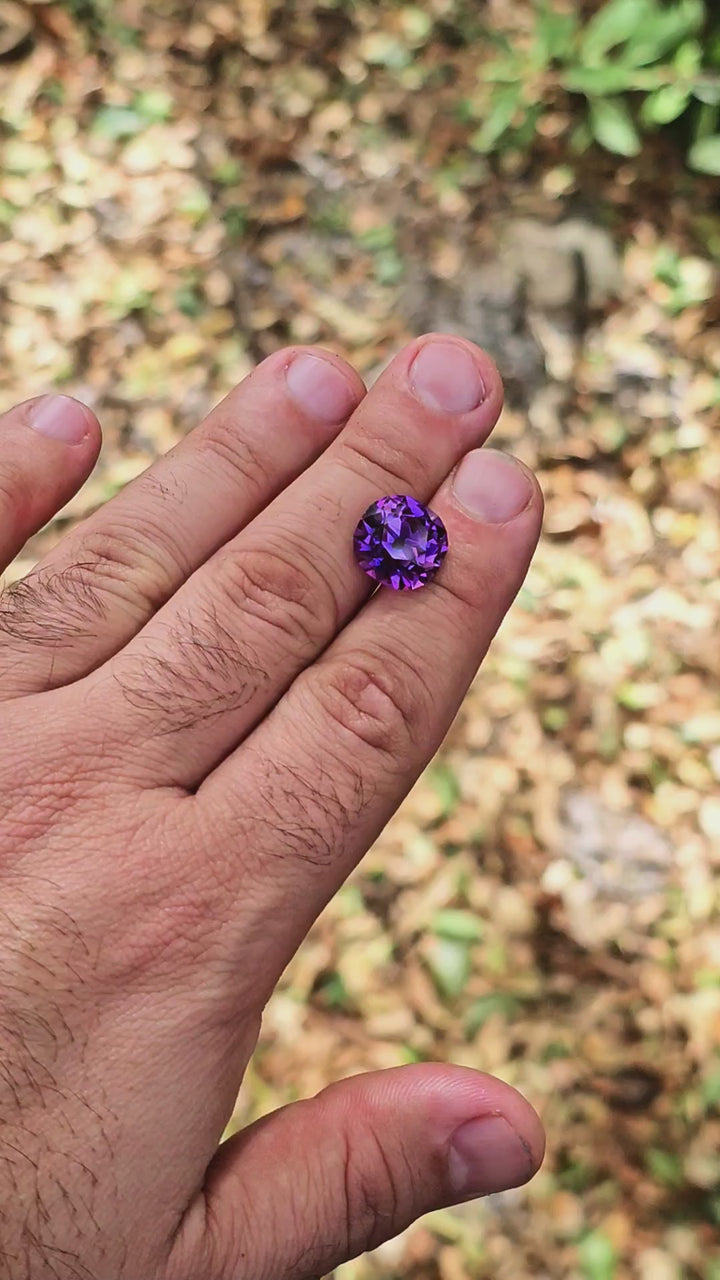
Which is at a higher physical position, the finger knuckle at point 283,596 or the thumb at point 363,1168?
the finger knuckle at point 283,596

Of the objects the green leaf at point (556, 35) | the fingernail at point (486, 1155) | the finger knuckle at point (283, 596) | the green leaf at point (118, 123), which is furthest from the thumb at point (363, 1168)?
the green leaf at point (118, 123)

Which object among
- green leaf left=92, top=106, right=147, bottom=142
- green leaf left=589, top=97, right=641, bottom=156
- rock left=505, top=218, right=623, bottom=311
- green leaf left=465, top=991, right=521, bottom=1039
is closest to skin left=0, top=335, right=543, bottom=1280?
green leaf left=465, top=991, right=521, bottom=1039

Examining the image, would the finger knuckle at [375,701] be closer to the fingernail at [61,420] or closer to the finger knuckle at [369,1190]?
the finger knuckle at [369,1190]

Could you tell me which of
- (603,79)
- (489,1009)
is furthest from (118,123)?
(489,1009)

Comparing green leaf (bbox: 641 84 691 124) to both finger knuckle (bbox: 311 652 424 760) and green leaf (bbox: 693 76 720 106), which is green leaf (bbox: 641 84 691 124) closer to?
green leaf (bbox: 693 76 720 106)

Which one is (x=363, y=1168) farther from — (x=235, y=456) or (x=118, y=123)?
(x=118, y=123)
